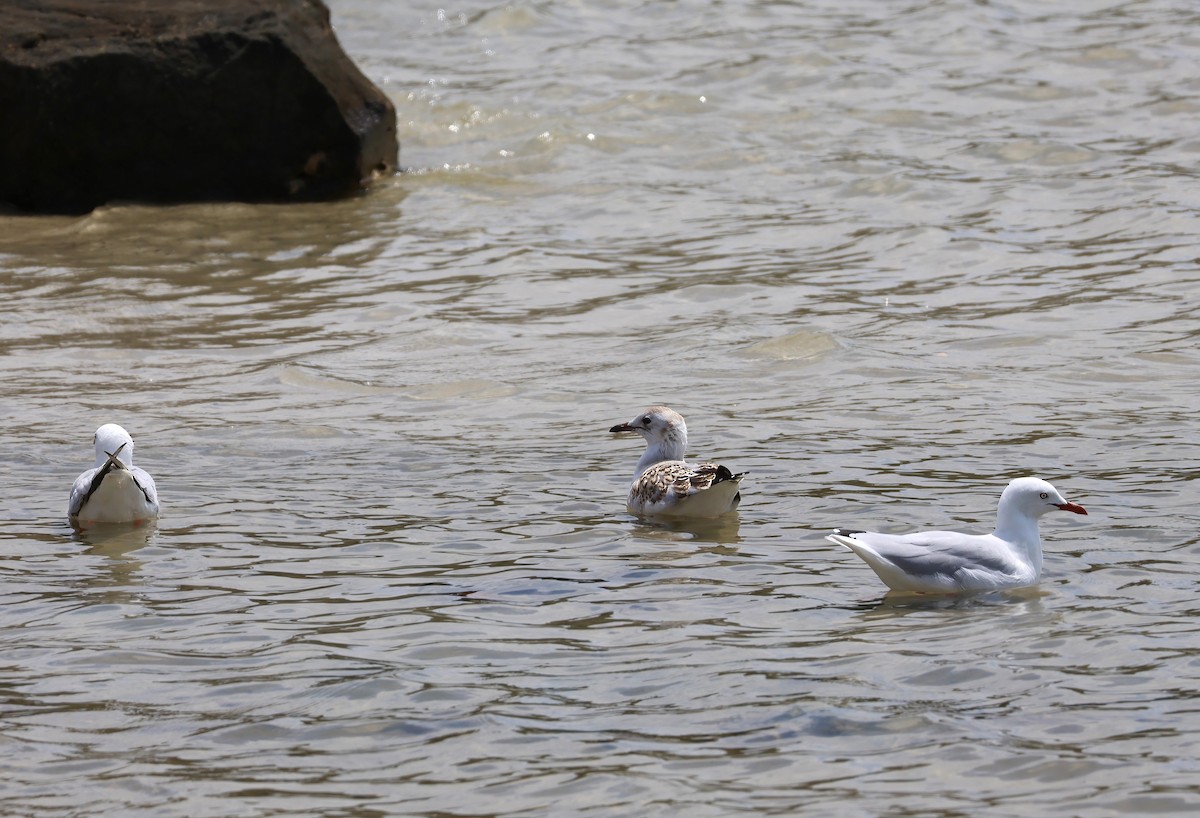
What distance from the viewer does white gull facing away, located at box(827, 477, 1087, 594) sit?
6.95 meters

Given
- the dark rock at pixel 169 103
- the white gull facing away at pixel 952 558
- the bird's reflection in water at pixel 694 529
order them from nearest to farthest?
the white gull facing away at pixel 952 558 < the bird's reflection in water at pixel 694 529 < the dark rock at pixel 169 103

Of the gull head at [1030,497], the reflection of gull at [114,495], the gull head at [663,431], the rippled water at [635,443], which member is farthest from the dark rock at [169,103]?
the gull head at [1030,497]

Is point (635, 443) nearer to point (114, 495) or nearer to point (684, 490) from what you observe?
point (684, 490)

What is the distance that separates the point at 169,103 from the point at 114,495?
834cm

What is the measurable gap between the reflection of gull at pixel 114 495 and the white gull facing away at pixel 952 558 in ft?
11.4

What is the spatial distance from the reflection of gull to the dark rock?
7899 millimetres

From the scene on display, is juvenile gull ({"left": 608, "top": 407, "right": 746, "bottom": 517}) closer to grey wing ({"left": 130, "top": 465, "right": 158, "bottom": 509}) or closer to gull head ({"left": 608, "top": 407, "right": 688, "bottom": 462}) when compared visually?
gull head ({"left": 608, "top": 407, "right": 688, "bottom": 462})

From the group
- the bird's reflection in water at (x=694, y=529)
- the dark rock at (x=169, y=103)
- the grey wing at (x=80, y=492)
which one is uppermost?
the dark rock at (x=169, y=103)

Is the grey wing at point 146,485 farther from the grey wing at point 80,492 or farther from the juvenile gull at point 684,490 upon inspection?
the juvenile gull at point 684,490

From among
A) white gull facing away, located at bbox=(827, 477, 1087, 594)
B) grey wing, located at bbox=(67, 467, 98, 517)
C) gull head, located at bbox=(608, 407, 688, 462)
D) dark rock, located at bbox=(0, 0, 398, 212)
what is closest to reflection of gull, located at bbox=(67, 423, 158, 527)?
grey wing, located at bbox=(67, 467, 98, 517)

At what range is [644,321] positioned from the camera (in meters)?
12.6

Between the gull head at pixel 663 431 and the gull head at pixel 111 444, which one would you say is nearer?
the gull head at pixel 111 444

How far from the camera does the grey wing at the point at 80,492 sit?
8.32 meters

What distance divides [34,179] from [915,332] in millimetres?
8599
